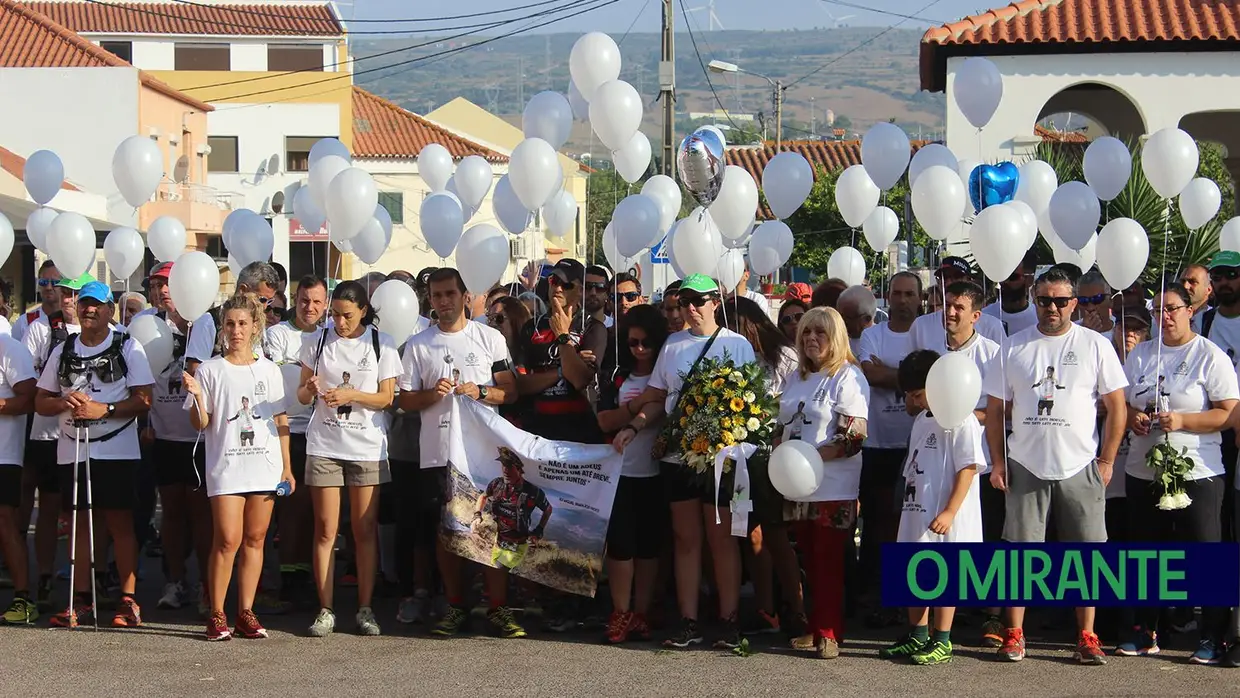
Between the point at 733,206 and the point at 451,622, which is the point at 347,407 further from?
the point at 733,206

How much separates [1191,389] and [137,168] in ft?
22.9

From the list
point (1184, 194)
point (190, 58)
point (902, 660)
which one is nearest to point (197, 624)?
point (902, 660)

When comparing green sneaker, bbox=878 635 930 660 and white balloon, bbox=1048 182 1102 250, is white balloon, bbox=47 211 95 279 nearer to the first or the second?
green sneaker, bbox=878 635 930 660

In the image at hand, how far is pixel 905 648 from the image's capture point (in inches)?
303

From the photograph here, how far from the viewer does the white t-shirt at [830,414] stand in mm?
7727

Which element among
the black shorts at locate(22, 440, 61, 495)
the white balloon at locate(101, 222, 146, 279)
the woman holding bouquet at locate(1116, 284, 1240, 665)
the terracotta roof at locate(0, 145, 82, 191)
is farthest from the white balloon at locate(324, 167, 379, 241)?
the terracotta roof at locate(0, 145, 82, 191)

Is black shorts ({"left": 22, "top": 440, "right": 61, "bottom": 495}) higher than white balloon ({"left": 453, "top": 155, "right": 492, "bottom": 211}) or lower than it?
lower

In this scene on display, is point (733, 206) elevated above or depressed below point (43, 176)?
below

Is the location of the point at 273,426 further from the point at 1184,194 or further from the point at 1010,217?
the point at 1184,194

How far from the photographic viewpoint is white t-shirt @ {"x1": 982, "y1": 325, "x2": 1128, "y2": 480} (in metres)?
7.58

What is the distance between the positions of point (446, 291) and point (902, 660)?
126 inches

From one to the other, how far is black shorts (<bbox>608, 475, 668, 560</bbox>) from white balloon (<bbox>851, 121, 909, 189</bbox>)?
3.95m

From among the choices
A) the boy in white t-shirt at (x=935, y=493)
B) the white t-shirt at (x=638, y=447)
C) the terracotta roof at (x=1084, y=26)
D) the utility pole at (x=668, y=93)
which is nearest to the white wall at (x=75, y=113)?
the utility pole at (x=668, y=93)

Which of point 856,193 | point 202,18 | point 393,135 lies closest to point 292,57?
point 202,18
